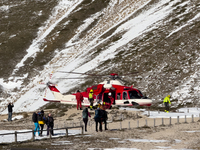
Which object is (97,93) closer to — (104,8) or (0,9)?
(104,8)

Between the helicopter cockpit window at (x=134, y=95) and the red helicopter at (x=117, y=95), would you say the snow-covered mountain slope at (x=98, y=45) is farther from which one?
the helicopter cockpit window at (x=134, y=95)

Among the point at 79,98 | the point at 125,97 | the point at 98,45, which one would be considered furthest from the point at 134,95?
the point at 98,45

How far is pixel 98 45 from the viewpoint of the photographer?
78.1m

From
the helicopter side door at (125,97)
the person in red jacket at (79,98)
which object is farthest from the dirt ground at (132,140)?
the person in red jacket at (79,98)

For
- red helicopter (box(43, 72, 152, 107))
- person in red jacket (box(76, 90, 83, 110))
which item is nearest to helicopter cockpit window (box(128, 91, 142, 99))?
red helicopter (box(43, 72, 152, 107))

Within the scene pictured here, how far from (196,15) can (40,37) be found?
42.9 meters

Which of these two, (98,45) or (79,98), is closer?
(79,98)

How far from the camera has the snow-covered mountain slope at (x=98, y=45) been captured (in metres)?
55.7

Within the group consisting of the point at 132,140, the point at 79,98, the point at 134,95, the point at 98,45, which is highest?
the point at 98,45

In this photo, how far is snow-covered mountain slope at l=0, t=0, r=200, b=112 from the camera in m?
55.7

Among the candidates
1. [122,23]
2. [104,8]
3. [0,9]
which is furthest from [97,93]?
[0,9]

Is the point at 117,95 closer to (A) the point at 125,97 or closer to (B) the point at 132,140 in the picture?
(A) the point at 125,97

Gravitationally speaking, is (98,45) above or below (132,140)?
above

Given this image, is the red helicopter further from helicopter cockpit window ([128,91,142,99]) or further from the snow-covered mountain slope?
the snow-covered mountain slope
